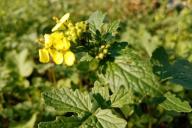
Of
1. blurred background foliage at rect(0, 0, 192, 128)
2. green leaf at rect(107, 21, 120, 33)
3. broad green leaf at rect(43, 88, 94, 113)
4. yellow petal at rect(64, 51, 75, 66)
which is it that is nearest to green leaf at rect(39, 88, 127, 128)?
broad green leaf at rect(43, 88, 94, 113)

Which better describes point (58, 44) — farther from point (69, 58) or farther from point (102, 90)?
point (102, 90)

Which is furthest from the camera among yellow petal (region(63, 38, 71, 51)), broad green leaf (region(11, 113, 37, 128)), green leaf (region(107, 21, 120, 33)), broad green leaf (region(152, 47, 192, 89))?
broad green leaf (region(11, 113, 37, 128))

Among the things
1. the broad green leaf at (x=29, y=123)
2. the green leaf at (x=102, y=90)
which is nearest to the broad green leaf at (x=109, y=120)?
the green leaf at (x=102, y=90)

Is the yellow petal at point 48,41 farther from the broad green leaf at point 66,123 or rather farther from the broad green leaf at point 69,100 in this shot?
the broad green leaf at point 66,123

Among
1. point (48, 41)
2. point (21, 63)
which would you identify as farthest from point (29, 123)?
point (48, 41)

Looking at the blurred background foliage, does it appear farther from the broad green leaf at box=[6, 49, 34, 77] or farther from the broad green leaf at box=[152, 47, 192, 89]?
the broad green leaf at box=[152, 47, 192, 89]

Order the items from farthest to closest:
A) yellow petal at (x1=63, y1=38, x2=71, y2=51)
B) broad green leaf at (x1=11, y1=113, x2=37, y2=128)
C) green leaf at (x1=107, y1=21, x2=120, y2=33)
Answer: broad green leaf at (x1=11, y1=113, x2=37, y2=128) < green leaf at (x1=107, y1=21, x2=120, y2=33) < yellow petal at (x1=63, y1=38, x2=71, y2=51)
